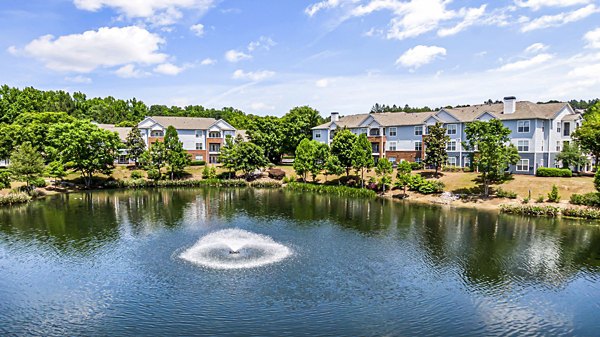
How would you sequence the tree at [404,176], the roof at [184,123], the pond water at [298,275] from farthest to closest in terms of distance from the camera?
the roof at [184,123]
the tree at [404,176]
the pond water at [298,275]

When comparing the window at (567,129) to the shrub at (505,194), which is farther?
the window at (567,129)

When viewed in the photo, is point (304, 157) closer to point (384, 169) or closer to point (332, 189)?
point (332, 189)

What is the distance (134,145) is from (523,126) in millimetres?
71553

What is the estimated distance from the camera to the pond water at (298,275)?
2219cm

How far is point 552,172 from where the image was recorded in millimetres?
60562

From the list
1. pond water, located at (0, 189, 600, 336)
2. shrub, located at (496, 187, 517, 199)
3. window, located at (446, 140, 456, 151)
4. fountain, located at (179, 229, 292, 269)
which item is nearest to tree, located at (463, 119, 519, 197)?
shrub, located at (496, 187, 517, 199)

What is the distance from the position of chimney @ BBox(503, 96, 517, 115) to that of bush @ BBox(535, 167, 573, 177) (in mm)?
11994

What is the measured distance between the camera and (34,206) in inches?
2191

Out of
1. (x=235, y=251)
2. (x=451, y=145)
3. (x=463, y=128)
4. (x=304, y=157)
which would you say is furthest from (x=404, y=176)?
(x=235, y=251)

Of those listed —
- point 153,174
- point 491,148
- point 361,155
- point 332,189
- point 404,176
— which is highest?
point 491,148

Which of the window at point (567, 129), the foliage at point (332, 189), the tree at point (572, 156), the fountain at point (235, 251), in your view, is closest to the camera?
the fountain at point (235, 251)

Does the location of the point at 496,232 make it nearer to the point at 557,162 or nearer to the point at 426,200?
the point at 426,200

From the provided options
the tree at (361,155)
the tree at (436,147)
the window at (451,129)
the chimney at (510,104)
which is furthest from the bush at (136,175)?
the chimney at (510,104)

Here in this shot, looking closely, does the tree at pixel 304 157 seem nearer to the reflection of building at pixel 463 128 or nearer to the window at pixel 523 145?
the reflection of building at pixel 463 128
